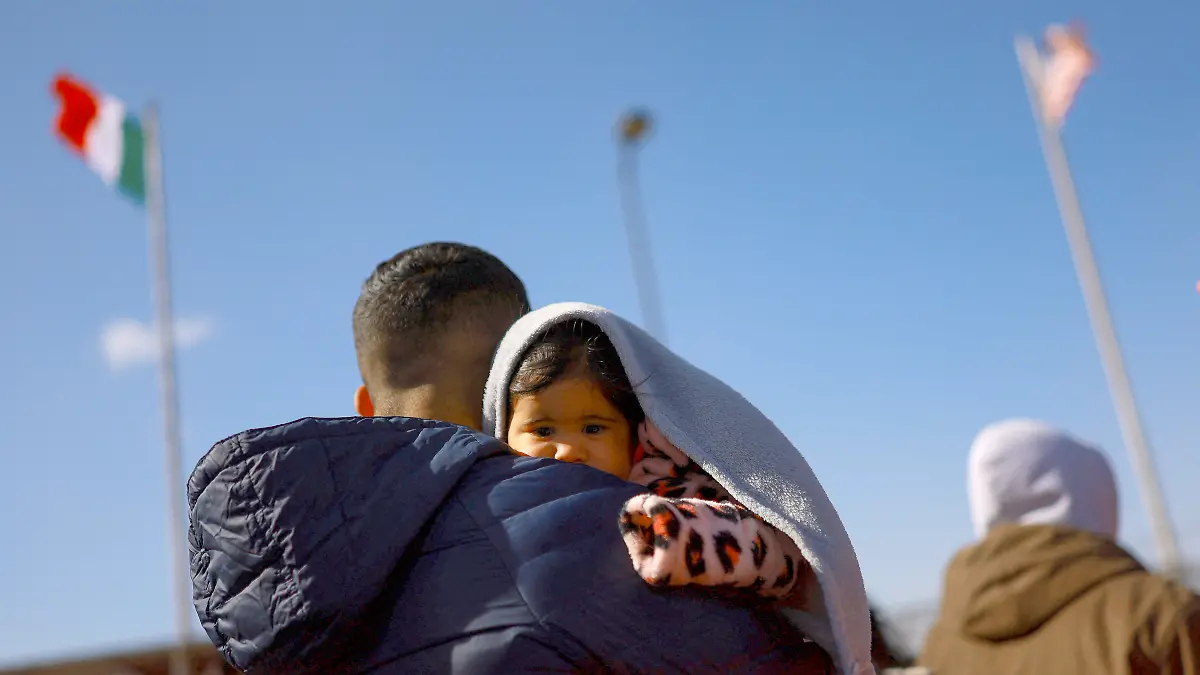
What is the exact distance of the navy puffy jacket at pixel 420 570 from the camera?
1.54m

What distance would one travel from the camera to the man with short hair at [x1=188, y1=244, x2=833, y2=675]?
1.54 m

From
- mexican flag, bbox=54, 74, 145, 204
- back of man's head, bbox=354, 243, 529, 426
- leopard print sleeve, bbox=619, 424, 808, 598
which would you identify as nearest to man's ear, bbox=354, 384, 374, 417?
back of man's head, bbox=354, 243, 529, 426

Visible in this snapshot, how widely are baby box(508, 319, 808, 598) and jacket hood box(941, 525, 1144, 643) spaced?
7.18ft

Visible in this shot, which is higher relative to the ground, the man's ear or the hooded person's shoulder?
the man's ear

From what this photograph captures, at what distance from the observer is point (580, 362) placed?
224 cm

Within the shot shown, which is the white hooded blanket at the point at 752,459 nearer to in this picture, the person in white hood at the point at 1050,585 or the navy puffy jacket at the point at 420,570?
the navy puffy jacket at the point at 420,570

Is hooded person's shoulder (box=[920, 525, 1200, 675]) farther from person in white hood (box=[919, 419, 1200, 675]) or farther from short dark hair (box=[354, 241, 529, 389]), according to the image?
short dark hair (box=[354, 241, 529, 389])

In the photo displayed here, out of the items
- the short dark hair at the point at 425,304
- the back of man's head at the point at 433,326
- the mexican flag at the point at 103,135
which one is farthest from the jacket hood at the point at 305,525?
the mexican flag at the point at 103,135

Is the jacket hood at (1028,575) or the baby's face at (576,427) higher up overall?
the baby's face at (576,427)

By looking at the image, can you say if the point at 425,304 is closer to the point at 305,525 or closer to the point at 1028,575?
the point at 305,525

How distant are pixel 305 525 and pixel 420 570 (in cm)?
18

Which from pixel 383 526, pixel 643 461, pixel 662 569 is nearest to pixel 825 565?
pixel 662 569

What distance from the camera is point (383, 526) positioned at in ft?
5.21

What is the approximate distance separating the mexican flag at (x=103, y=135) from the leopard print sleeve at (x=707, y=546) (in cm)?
1399
